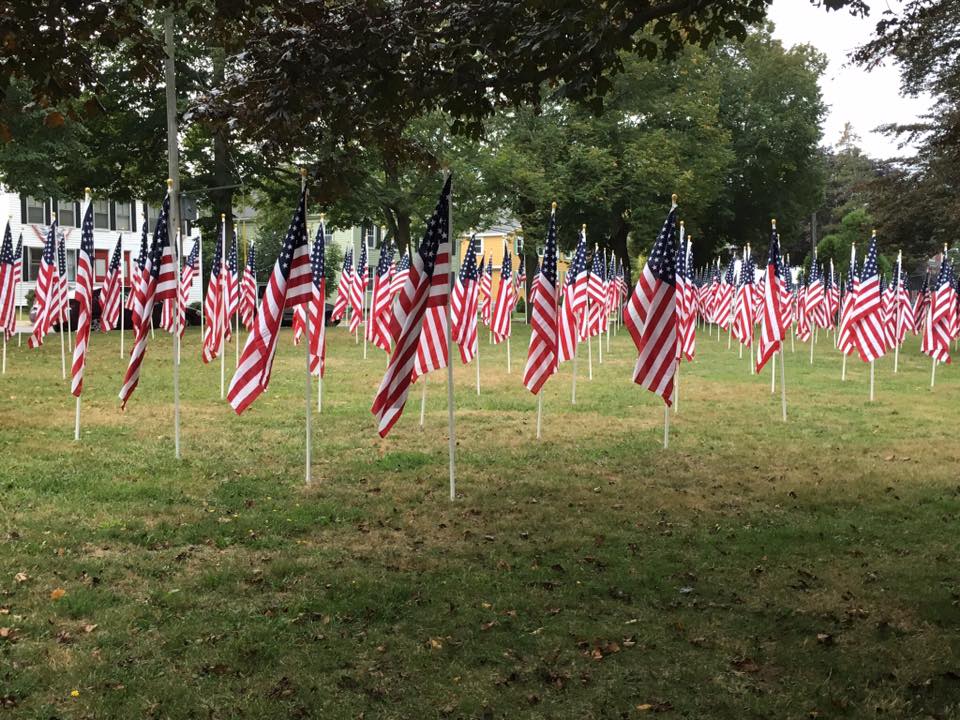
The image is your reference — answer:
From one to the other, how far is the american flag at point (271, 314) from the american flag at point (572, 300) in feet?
22.6

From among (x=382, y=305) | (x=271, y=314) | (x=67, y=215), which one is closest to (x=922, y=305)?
(x=382, y=305)

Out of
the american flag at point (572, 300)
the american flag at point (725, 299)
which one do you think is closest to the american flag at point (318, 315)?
the american flag at point (572, 300)

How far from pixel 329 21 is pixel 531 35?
168 cm

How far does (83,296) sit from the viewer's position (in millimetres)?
11922

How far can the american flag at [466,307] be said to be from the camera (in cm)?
1443

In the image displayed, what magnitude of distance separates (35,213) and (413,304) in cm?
4265

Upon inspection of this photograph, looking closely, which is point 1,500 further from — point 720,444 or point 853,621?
point 720,444

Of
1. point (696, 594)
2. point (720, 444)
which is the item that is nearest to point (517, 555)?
point (696, 594)

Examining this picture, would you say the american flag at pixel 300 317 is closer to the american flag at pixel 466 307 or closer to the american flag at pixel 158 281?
the american flag at pixel 158 281

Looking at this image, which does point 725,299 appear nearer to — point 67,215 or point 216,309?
point 216,309

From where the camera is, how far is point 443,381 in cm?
1853

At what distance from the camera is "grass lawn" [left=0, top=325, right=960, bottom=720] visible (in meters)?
4.66

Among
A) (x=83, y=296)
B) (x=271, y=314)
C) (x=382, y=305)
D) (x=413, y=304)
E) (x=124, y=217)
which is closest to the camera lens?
(x=413, y=304)

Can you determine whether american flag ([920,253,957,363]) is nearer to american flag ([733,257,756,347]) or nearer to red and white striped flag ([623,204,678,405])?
american flag ([733,257,756,347])
